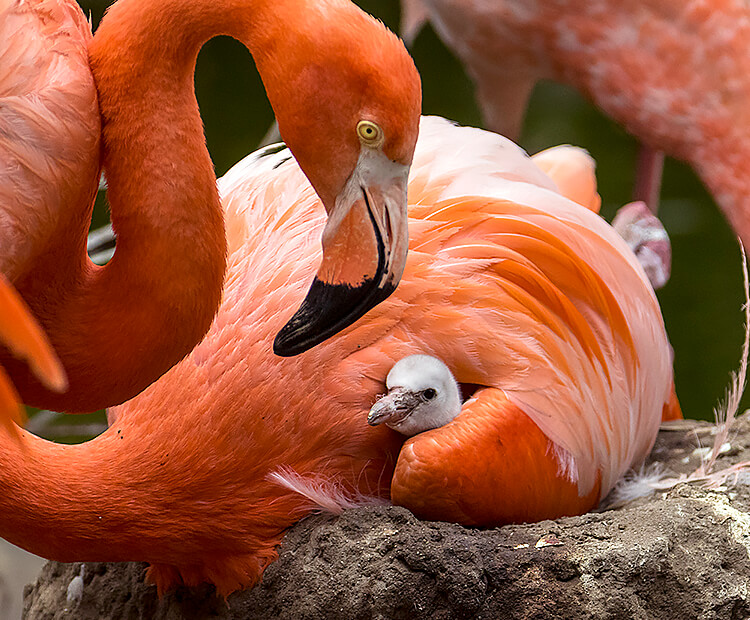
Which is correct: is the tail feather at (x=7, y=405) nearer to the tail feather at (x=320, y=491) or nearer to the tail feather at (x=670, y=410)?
the tail feather at (x=320, y=491)

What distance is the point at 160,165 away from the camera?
1480 mm

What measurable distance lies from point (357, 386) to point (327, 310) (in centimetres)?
38

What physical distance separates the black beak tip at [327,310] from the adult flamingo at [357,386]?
0.29 metres

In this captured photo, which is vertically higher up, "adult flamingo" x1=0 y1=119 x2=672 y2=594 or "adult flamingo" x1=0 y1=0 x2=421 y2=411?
"adult flamingo" x1=0 y1=0 x2=421 y2=411

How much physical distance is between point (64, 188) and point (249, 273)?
0.52 m

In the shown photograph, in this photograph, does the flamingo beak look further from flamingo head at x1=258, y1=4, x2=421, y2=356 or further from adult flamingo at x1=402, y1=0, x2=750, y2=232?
adult flamingo at x1=402, y1=0, x2=750, y2=232

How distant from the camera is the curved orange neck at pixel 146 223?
1.45 m

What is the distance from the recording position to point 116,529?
1698 millimetres

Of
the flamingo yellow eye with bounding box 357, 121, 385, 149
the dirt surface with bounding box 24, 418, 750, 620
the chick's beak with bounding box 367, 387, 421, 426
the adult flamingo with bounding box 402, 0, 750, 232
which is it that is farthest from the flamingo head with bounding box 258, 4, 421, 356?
the adult flamingo with bounding box 402, 0, 750, 232

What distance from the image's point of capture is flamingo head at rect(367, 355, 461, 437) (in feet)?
5.72

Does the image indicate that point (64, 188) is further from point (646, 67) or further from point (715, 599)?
point (646, 67)

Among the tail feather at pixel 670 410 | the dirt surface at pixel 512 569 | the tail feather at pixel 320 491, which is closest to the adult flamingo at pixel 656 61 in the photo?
the tail feather at pixel 670 410

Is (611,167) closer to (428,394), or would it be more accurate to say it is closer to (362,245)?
(428,394)

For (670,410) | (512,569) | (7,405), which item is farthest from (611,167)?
(7,405)
